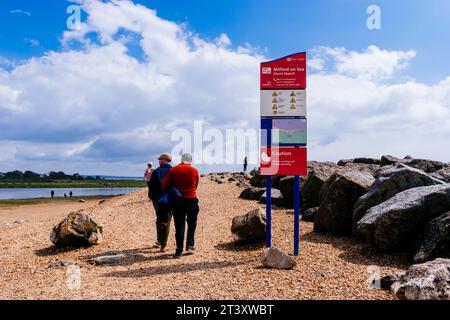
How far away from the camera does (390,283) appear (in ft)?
25.1

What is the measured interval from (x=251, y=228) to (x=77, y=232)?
5.53 m

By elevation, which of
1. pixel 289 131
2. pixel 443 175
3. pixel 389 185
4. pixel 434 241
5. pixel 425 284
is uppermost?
pixel 289 131

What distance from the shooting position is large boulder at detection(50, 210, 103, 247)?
12.6m

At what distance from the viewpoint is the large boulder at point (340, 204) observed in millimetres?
12633

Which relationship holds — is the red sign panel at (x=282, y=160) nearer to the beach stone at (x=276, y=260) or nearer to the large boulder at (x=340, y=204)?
the beach stone at (x=276, y=260)

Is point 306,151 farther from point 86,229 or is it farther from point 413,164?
point 413,164

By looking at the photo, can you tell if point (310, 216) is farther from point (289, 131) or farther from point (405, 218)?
point (289, 131)

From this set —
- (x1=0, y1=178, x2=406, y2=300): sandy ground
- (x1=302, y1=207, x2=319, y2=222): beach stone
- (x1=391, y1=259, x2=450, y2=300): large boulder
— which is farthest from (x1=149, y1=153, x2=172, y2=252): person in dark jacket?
(x1=391, y1=259, x2=450, y2=300): large boulder

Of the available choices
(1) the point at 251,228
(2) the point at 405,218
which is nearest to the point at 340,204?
(2) the point at 405,218

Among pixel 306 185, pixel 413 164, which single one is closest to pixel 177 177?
pixel 306 185

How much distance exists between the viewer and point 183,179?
11023 mm

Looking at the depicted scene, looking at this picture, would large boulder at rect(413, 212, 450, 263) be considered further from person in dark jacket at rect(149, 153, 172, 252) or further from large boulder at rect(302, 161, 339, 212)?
large boulder at rect(302, 161, 339, 212)

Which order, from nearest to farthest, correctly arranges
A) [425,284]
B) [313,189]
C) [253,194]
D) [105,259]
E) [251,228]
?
Answer: 1. [425,284]
2. [105,259]
3. [251,228]
4. [313,189]
5. [253,194]
